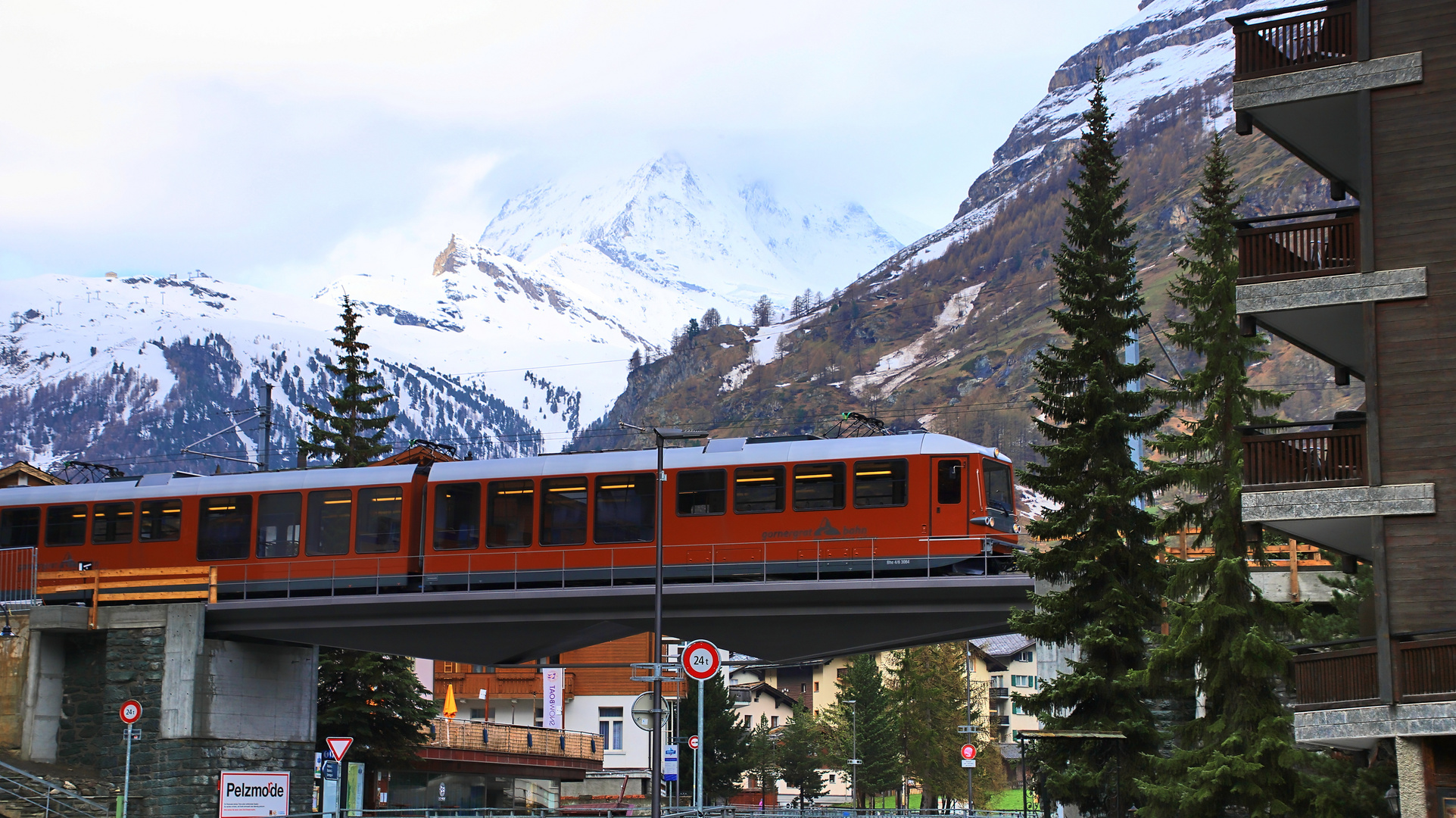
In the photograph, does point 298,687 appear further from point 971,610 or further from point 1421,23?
point 1421,23

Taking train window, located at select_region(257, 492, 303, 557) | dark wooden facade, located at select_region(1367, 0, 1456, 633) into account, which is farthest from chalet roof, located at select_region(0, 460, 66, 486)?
dark wooden facade, located at select_region(1367, 0, 1456, 633)

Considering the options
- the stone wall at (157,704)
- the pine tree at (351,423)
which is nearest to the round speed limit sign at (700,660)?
the stone wall at (157,704)

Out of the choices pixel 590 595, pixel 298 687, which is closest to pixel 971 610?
pixel 590 595

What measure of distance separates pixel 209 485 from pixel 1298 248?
1132 inches

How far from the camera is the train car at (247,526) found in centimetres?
3753

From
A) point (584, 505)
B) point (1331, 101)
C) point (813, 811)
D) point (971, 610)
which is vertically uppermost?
point (1331, 101)

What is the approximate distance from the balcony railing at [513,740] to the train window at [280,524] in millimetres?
22109

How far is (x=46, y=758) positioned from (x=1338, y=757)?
96.0 feet

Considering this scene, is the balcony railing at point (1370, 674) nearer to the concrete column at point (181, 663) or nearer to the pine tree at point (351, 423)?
the concrete column at point (181, 663)

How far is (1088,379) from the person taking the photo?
2875 centimetres

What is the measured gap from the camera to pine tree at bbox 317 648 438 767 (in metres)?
44.2

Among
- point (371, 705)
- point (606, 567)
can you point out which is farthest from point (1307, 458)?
point (371, 705)

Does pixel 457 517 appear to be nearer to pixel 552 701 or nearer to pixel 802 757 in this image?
pixel 552 701

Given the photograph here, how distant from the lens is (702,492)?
114 feet
